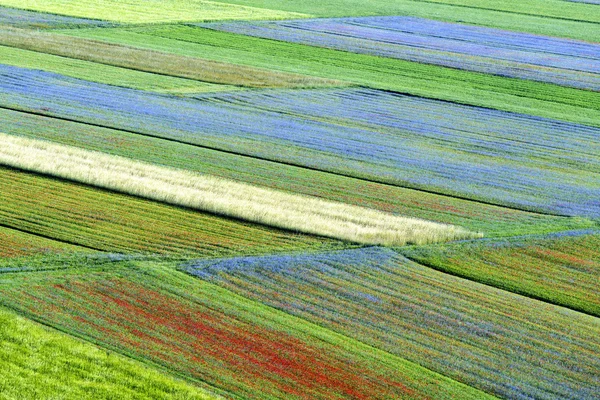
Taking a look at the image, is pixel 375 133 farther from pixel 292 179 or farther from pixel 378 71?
pixel 378 71

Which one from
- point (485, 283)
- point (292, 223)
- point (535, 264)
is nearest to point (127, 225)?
point (292, 223)

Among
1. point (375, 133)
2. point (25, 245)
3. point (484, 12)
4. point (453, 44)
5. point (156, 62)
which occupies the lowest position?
point (25, 245)

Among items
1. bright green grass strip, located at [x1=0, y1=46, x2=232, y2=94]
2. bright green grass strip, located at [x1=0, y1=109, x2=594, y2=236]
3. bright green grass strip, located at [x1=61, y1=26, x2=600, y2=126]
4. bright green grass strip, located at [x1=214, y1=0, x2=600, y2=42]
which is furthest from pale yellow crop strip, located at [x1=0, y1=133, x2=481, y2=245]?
bright green grass strip, located at [x1=214, y1=0, x2=600, y2=42]

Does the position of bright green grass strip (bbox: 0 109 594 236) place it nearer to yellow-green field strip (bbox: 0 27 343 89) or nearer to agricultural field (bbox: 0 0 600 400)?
agricultural field (bbox: 0 0 600 400)

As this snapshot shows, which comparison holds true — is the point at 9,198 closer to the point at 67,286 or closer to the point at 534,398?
the point at 67,286

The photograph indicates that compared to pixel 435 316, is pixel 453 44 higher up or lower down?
higher up

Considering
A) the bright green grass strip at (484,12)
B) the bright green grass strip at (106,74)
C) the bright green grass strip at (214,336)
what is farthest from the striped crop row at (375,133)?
the bright green grass strip at (484,12)

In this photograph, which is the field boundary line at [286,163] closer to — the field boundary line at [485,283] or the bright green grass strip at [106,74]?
the field boundary line at [485,283]
